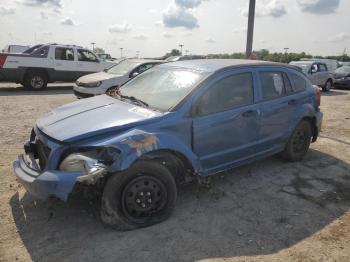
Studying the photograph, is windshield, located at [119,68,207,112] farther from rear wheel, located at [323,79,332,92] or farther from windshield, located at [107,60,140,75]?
rear wheel, located at [323,79,332,92]

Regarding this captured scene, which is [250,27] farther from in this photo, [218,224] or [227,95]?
[218,224]

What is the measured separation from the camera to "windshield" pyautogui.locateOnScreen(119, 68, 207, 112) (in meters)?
4.52

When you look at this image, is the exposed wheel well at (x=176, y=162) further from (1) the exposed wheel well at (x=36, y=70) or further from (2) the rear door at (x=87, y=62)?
(2) the rear door at (x=87, y=62)

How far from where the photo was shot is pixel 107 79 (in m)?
12.2

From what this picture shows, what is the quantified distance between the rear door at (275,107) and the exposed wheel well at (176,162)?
1.34 m

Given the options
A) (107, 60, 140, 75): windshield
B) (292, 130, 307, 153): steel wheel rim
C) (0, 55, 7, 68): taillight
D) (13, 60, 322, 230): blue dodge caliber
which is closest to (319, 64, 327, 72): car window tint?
(107, 60, 140, 75): windshield

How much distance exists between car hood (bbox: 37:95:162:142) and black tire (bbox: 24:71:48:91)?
1140 cm

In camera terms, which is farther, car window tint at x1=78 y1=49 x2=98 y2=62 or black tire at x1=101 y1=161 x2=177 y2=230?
car window tint at x1=78 y1=49 x2=98 y2=62

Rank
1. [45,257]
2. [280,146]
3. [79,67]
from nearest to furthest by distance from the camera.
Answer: [45,257]
[280,146]
[79,67]

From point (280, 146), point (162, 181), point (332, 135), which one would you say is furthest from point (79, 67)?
Result: point (162, 181)

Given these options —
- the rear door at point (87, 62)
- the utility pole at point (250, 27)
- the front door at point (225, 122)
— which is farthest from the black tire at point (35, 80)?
the front door at point (225, 122)

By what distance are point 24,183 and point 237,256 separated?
221 cm

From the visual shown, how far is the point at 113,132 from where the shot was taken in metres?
3.93

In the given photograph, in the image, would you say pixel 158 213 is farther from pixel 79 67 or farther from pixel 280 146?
pixel 79 67
